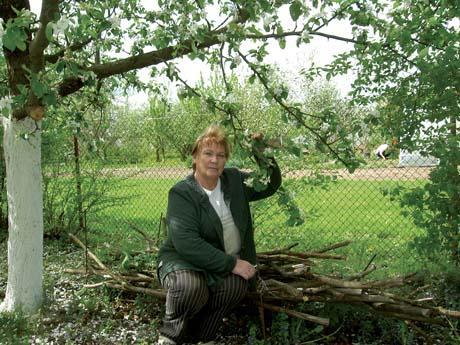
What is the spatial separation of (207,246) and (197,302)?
34 cm

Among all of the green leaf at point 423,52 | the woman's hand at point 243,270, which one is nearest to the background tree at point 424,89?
the green leaf at point 423,52

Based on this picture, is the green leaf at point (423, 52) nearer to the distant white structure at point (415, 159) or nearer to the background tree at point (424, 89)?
the background tree at point (424, 89)

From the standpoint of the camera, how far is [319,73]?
3.77 m

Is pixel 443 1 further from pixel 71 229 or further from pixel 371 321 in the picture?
pixel 71 229

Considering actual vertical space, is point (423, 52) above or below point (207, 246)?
above

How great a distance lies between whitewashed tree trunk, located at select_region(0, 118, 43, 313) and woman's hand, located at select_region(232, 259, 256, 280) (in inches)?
61.0

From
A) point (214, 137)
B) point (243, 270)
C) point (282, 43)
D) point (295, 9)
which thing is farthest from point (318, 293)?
point (295, 9)

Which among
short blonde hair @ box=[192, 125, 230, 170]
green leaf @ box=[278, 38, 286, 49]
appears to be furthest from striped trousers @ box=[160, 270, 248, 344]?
green leaf @ box=[278, 38, 286, 49]

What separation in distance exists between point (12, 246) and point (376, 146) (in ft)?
9.00

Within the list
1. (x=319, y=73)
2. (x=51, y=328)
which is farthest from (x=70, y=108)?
(x=319, y=73)

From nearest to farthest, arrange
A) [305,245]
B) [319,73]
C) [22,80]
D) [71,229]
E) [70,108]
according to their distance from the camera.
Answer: [22,80]
[319,73]
[70,108]
[305,245]
[71,229]

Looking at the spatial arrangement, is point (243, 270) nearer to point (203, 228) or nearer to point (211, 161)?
point (203, 228)

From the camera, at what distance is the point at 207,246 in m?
2.97

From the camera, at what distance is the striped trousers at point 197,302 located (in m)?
2.95
